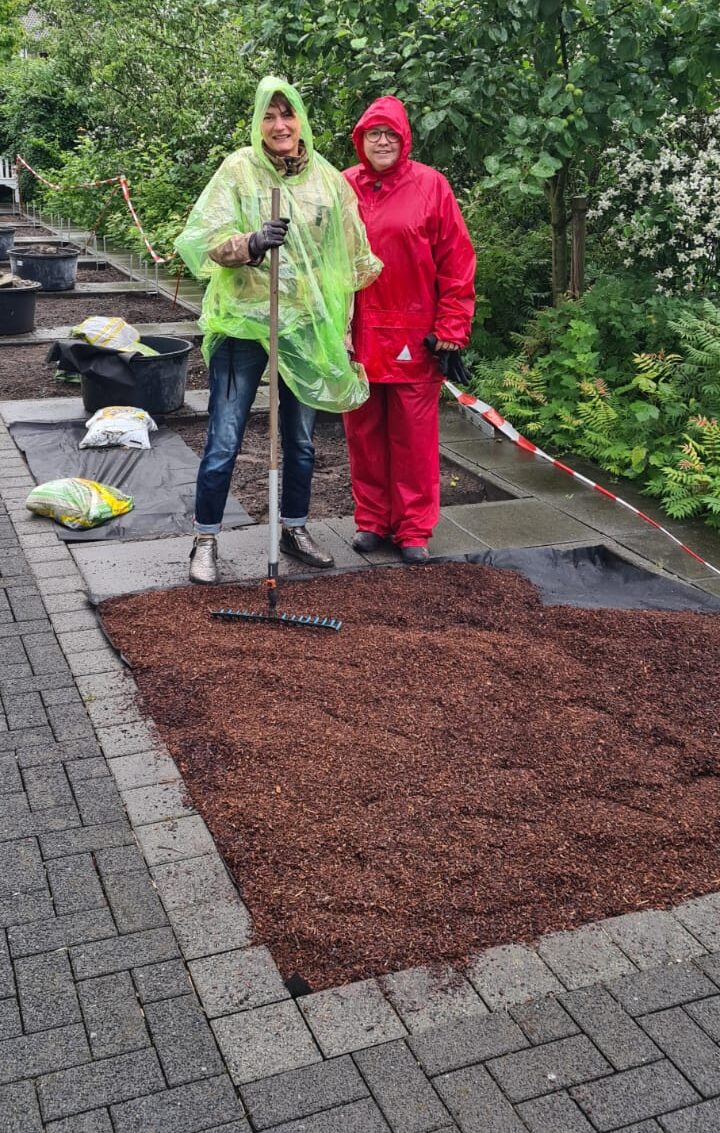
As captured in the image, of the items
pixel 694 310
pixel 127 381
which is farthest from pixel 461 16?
pixel 127 381

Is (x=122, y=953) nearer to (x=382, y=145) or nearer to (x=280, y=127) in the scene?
(x=280, y=127)

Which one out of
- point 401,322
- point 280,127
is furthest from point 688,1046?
point 280,127

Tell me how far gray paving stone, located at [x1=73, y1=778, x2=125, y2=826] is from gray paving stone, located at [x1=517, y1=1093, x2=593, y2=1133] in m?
1.55

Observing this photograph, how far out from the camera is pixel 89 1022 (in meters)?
2.81

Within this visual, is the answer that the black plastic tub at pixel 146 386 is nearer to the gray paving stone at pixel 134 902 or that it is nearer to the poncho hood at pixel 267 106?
the poncho hood at pixel 267 106

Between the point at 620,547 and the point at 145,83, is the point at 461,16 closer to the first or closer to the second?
the point at 620,547

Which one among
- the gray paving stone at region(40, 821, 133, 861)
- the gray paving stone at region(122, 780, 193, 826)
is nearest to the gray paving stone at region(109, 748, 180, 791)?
the gray paving stone at region(122, 780, 193, 826)

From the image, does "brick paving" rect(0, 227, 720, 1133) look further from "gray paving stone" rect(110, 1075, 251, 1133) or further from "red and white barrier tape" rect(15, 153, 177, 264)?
"red and white barrier tape" rect(15, 153, 177, 264)

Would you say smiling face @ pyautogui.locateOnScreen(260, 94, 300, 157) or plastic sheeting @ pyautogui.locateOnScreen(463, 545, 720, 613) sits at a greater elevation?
smiling face @ pyautogui.locateOnScreen(260, 94, 300, 157)

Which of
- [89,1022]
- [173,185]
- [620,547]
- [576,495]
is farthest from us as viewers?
[173,185]

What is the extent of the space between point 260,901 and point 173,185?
49.9 ft

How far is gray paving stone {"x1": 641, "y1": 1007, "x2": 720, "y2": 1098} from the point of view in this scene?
107 inches

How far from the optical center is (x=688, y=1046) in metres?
2.81

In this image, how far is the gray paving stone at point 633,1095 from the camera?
8.55 feet
